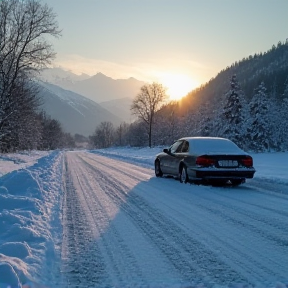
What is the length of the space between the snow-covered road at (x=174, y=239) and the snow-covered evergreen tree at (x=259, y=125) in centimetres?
3966

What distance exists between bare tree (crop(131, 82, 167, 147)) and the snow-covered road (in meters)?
57.9

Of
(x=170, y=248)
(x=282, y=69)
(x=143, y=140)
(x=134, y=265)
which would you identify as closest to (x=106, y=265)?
(x=134, y=265)

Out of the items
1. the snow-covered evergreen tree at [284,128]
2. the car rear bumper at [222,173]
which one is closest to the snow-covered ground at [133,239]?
the car rear bumper at [222,173]

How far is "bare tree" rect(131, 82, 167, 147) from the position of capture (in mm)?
66312

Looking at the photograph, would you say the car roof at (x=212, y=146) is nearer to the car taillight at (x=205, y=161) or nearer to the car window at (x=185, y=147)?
the car window at (x=185, y=147)

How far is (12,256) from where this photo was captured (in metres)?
3.97

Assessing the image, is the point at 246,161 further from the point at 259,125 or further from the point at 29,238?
the point at 259,125

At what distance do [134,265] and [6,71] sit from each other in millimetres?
24781

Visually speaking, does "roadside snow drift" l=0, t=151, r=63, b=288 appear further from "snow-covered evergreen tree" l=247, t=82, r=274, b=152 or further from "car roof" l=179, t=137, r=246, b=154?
"snow-covered evergreen tree" l=247, t=82, r=274, b=152

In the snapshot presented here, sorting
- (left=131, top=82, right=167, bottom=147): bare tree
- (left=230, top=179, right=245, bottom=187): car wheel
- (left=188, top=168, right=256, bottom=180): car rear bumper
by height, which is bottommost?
(left=230, top=179, right=245, bottom=187): car wheel

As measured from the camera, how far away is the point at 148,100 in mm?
66562

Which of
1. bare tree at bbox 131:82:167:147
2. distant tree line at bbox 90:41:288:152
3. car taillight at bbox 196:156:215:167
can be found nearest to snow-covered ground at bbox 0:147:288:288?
car taillight at bbox 196:156:215:167

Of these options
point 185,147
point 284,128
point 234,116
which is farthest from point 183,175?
point 284,128

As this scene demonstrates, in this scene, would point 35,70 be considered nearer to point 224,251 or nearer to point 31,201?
point 31,201
